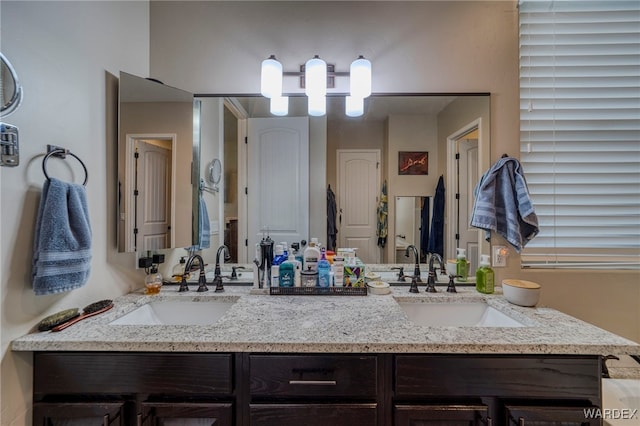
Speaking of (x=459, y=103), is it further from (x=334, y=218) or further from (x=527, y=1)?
(x=334, y=218)

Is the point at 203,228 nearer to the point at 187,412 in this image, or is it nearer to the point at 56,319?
the point at 56,319

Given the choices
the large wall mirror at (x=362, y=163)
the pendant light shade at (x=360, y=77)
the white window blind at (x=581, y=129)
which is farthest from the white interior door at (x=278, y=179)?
the white window blind at (x=581, y=129)

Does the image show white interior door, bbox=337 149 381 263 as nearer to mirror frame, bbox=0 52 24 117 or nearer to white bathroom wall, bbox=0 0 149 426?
white bathroom wall, bbox=0 0 149 426

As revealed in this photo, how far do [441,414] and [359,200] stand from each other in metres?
1.02

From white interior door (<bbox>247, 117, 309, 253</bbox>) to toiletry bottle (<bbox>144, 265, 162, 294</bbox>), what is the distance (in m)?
0.50

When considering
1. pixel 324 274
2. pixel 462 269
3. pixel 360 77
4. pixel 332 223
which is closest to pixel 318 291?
pixel 324 274

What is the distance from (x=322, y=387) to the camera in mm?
902

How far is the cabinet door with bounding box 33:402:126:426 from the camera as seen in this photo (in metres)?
0.90

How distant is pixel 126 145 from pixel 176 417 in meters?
1.23

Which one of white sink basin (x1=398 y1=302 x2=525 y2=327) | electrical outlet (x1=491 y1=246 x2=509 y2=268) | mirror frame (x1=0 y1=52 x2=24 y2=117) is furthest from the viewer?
electrical outlet (x1=491 y1=246 x2=509 y2=268)

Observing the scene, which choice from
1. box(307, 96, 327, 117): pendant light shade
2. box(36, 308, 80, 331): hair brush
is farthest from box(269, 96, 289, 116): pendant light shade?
box(36, 308, 80, 331): hair brush

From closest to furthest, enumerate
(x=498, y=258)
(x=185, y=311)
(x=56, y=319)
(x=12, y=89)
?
(x=12, y=89) < (x=56, y=319) < (x=185, y=311) < (x=498, y=258)

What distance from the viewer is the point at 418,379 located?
2.96ft

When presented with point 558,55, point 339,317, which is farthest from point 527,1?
point 339,317
